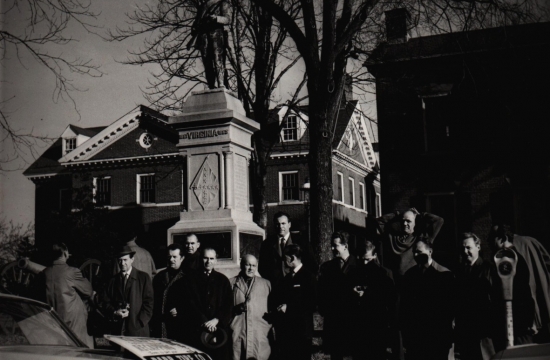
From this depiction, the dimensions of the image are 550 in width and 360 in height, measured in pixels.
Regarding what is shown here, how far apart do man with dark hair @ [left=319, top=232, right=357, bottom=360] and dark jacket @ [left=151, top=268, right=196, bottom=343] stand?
5.52ft

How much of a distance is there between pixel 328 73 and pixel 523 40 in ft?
43.6

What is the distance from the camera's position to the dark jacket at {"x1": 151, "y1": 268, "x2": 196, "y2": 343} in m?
8.48

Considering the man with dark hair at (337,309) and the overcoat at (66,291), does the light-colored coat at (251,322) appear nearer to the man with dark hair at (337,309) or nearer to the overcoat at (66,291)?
the man with dark hair at (337,309)

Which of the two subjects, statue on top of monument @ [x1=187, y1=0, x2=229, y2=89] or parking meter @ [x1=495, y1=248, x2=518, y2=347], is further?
statue on top of monument @ [x1=187, y1=0, x2=229, y2=89]

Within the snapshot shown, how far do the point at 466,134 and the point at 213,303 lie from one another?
68.7 feet

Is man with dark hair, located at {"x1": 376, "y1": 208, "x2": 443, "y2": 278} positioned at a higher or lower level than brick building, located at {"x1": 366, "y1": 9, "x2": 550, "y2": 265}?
lower

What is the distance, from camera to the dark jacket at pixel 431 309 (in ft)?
25.5

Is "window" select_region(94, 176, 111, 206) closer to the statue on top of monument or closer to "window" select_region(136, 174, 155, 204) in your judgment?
"window" select_region(136, 174, 155, 204)

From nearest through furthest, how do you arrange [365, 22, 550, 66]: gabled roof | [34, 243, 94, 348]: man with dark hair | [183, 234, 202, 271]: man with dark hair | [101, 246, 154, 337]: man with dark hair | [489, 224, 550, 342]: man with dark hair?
1. [489, 224, 550, 342]: man with dark hair
2. [101, 246, 154, 337]: man with dark hair
3. [34, 243, 94, 348]: man with dark hair
4. [183, 234, 202, 271]: man with dark hair
5. [365, 22, 550, 66]: gabled roof

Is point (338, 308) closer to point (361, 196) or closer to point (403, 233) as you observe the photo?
point (403, 233)

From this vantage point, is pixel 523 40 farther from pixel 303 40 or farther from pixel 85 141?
pixel 85 141

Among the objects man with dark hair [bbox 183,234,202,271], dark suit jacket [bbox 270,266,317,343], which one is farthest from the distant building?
dark suit jacket [bbox 270,266,317,343]

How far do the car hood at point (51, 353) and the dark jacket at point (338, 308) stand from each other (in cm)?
388

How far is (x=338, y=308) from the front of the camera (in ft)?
28.1
